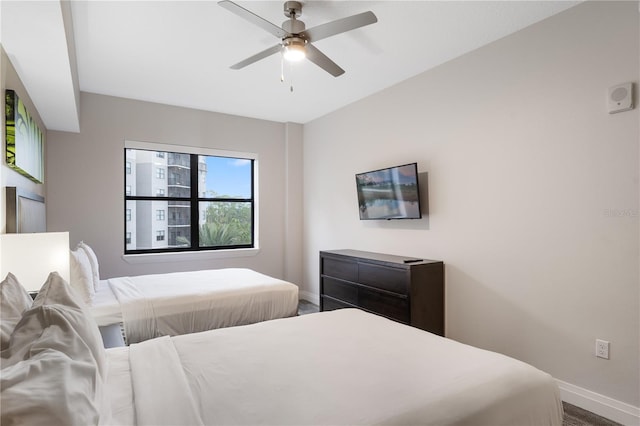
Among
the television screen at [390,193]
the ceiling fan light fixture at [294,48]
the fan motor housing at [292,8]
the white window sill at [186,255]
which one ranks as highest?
the fan motor housing at [292,8]

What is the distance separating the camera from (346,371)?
1537mm

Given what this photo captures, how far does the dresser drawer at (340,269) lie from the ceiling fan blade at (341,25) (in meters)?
2.28

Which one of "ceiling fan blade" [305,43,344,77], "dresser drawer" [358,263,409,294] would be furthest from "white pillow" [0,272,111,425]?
"dresser drawer" [358,263,409,294]

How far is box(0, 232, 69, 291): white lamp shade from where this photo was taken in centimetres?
193

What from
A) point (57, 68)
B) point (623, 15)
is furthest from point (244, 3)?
point (623, 15)

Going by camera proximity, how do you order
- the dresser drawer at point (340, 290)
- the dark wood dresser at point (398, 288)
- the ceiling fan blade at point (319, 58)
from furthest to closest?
the dresser drawer at point (340, 290) < the dark wood dresser at point (398, 288) < the ceiling fan blade at point (319, 58)

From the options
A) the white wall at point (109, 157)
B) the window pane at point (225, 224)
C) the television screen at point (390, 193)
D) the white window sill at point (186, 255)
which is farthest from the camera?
the window pane at point (225, 224)

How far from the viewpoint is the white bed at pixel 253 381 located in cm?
95

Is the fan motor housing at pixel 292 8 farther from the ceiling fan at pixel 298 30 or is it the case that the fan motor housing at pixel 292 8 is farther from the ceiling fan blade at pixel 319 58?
the ceiling fan blade at pixel 319 58

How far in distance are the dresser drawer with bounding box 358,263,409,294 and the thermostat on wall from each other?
1850 mm

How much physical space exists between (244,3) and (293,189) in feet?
10.6

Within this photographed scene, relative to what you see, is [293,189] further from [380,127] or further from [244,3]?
[244,3]

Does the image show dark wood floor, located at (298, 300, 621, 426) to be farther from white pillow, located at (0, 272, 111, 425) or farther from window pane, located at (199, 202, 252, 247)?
window pane, located at (199, 202, 252, 247)

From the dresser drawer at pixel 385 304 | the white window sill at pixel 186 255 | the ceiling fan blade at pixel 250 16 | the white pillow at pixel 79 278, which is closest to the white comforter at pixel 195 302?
the white pillow at pixel 79 278
